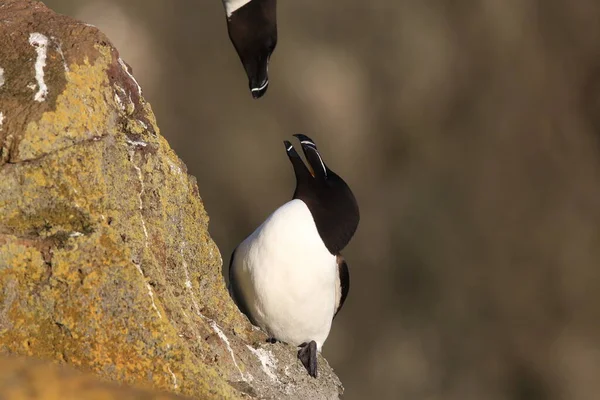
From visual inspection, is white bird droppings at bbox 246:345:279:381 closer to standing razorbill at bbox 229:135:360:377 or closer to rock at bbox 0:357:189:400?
standing razorbill at bbox 229:135:360:377

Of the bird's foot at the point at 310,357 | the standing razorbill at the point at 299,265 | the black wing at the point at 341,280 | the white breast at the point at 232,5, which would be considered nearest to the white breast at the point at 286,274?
the standing razorbill at the point at 299,265

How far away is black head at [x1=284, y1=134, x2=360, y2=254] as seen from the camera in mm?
4797

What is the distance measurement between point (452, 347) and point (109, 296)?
35.0 ft

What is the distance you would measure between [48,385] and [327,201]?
2.35m

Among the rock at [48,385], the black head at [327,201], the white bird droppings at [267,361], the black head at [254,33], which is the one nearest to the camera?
the rock at [48,385]

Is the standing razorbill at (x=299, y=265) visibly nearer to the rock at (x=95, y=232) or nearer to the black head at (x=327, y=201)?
the black head at (x=327, y=201)

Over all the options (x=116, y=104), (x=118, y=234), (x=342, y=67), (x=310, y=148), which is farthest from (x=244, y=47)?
(x=342, y=67)

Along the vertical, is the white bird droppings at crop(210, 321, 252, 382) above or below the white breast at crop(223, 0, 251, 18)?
below

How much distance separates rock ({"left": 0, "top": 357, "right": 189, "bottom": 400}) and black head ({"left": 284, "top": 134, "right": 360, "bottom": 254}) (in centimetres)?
196

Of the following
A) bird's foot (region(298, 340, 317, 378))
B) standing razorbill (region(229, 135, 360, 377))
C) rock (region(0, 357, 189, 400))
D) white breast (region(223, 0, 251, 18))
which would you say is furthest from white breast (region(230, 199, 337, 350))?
rock (region(0, 357, 189, 400))

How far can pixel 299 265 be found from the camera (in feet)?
15.3

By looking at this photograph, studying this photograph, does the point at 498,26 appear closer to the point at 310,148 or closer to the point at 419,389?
the point at 419,389

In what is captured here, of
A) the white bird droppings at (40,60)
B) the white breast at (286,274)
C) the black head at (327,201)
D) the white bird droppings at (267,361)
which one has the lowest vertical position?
the white bird droppings at (267,361)

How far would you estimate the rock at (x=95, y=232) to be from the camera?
Answer: 3.36m
